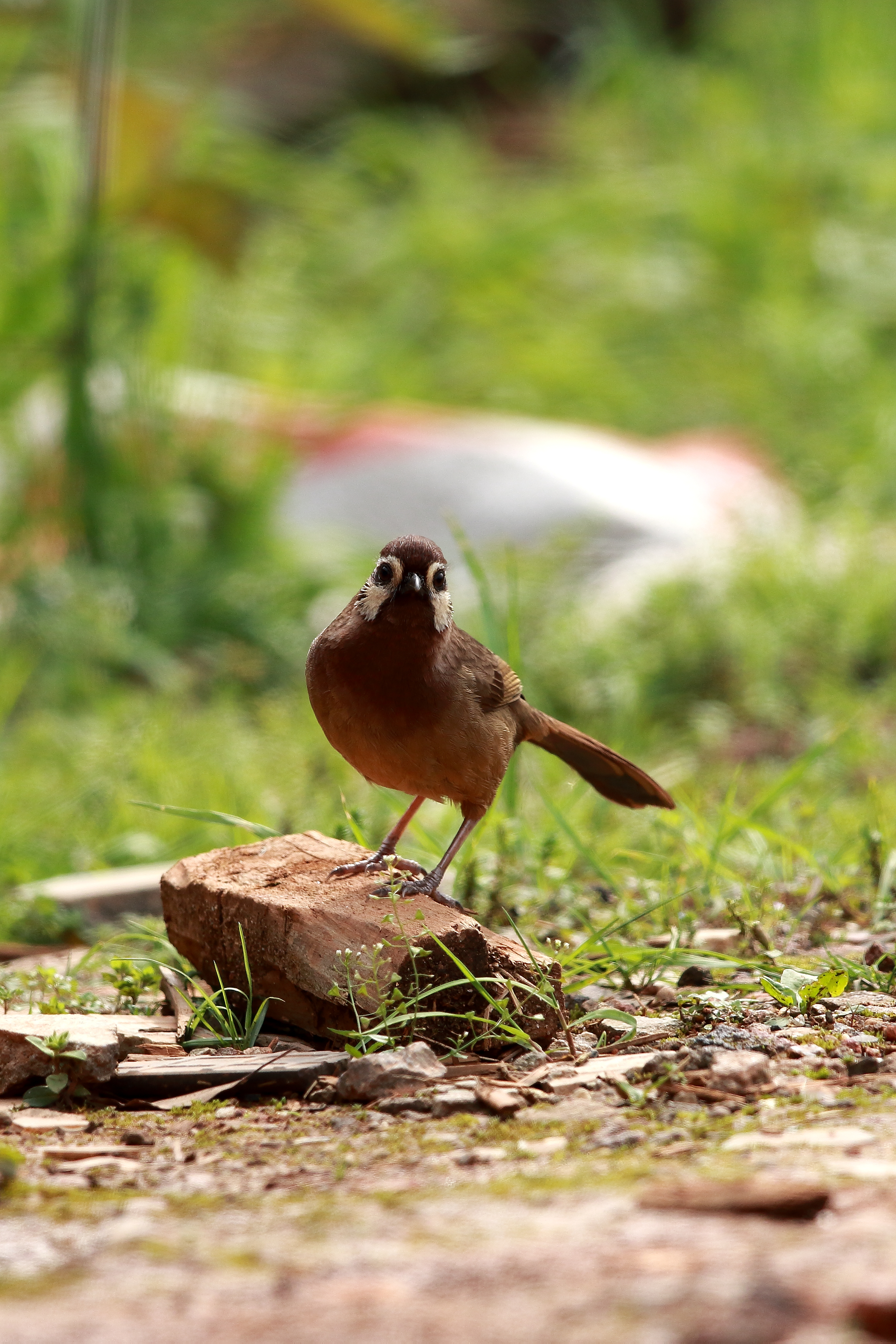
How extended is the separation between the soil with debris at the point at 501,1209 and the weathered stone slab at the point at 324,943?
8.1 inches

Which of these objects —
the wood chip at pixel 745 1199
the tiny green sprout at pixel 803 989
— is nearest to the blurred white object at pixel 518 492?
the tiny green sprout at pixel 803 989

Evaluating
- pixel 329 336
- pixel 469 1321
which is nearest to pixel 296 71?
pixel 329 336

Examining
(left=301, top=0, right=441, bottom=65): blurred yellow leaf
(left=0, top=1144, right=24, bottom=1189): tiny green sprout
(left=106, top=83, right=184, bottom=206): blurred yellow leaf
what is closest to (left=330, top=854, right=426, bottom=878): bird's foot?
(left=0, top=1144, right=24, bottom=1189): tiny green sprout

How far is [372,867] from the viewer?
3.52 m

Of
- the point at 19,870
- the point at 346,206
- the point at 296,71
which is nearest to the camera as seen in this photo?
the point at 19,870

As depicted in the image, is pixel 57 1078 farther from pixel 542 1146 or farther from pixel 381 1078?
pixel 542 1146

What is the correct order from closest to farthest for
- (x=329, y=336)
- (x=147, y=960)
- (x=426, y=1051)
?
(x=426, y=1051)
(x=147, y=960)
(x=329, y=336)

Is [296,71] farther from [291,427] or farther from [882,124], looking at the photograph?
[291,427]

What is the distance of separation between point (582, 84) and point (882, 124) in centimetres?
309

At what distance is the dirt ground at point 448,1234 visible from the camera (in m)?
1.74

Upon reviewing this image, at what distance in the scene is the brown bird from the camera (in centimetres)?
334

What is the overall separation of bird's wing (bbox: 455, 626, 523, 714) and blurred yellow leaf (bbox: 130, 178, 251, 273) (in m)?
3.93

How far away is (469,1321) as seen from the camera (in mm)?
1743

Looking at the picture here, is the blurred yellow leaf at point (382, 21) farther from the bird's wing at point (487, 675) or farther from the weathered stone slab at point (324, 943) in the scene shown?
the weathered stone slab at point (324, 943)
